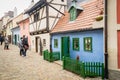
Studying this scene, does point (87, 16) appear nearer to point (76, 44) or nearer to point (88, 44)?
point (76, 44)

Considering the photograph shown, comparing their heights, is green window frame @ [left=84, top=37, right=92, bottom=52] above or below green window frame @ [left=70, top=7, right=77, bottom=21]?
below

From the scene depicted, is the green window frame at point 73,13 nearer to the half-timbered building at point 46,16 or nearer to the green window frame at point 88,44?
the green window frame at point 88,44

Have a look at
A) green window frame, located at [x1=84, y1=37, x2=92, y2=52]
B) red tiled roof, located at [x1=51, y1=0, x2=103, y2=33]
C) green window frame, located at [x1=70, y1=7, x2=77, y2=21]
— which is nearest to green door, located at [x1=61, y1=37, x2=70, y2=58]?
red tiled roof, located at [x1=51, y1=0, x2=103, y2=33]

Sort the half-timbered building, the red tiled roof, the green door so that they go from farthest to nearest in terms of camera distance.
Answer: the half-timbered building < the green door < the red tiled roof

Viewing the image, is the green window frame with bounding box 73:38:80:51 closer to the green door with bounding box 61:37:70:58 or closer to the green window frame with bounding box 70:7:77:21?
the green door with bounding box 61:37:70:58

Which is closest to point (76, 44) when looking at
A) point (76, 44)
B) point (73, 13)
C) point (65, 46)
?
point (76, 44)

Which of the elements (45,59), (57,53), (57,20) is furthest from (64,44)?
(57,20)

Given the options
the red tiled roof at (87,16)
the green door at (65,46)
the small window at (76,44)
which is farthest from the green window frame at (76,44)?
the green door at (65,46)

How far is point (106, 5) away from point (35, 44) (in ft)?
53.0

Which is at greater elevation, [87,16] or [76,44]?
[87,16]

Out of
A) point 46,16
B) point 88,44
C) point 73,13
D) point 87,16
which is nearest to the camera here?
point 88,44

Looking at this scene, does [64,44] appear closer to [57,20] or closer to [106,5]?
[57,20]

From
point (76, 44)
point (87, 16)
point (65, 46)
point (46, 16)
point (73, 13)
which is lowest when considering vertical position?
point (65, 46)

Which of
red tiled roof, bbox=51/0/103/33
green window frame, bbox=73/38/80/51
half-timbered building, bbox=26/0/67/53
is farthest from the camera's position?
half-timbered building, bbox=26/0/67/53
